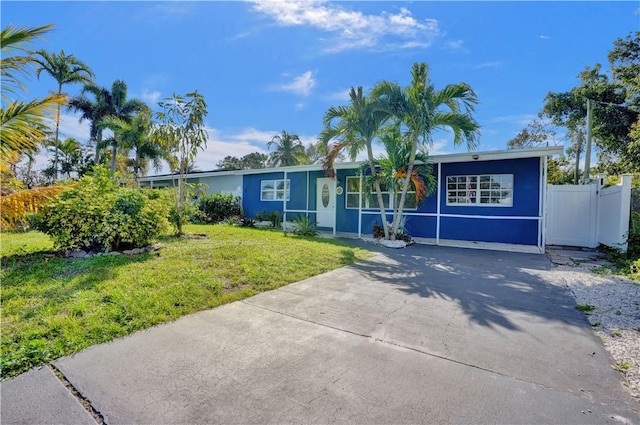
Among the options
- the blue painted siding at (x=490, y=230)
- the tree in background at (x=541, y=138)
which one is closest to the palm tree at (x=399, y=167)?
the blue painted siding at (x=490, y=230)

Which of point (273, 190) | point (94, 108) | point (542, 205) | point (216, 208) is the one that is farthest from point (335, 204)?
point (94, 108)

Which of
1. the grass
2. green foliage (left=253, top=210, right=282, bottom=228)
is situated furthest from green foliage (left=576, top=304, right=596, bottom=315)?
green foliage (left=253, top=210, right=282, bottom=228)

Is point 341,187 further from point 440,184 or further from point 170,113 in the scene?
point 170,113

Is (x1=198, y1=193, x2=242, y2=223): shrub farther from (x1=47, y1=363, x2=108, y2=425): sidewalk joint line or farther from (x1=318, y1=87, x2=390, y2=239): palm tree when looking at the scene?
(x1=47, y1=363, x2=108, y2=425): sidewalk joint line

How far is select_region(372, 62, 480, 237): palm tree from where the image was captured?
8.42 m

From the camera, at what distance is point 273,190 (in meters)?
14.7

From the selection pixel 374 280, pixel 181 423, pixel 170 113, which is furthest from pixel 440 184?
pixel 181 423

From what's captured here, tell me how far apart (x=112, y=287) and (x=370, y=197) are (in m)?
7.96

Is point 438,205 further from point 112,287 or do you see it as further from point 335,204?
point 112,287

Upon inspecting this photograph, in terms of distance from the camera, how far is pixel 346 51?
1020 cm

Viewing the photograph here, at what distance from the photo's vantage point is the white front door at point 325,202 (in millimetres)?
12711

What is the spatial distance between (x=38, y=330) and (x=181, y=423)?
7.26 feet

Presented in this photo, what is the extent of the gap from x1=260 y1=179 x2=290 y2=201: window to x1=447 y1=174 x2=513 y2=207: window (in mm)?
7139

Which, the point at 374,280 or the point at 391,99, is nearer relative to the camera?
the point at 374,280
